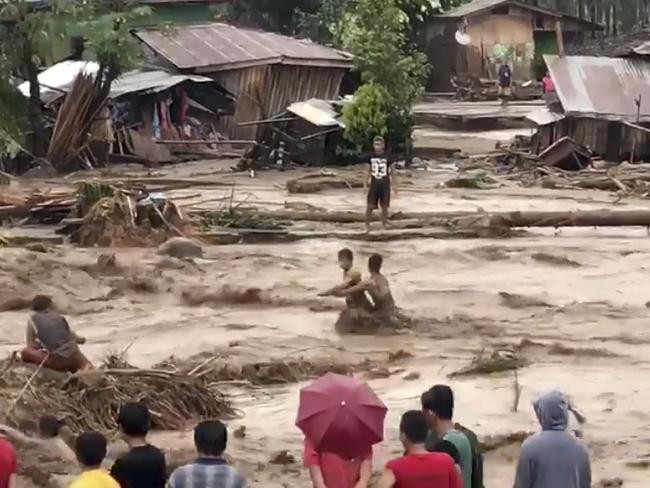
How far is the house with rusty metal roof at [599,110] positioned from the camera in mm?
→ 33688

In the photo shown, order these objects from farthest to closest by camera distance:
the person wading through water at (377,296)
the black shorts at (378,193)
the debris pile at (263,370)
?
1. the black shorts at (378,193)
2. the person wading through water at (377,296)
3. the debris pile at (263,370)

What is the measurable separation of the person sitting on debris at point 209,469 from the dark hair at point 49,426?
3.33 metres

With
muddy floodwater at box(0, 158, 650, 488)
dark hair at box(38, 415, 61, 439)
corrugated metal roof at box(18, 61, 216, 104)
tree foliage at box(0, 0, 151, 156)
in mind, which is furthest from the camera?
corrugated metal roof at box(18, 61, 216, 104)

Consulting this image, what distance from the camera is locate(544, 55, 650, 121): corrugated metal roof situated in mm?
33688

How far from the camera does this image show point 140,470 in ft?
20.6

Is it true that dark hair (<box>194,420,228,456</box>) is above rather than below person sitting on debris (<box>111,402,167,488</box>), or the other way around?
above

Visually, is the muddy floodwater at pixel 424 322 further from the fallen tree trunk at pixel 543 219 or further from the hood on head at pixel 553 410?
the hood on head at pixel 553 410

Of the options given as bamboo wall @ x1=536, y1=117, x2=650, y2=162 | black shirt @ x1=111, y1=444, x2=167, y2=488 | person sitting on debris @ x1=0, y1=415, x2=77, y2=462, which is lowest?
bamboo wall @ x1=536, y1=117, x2=650, y2=162

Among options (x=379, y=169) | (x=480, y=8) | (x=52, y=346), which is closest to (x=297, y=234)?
(x=379, y=169)

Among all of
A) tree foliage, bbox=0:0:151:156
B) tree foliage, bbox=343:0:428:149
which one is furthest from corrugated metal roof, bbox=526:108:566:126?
tree foliage, bbox=0:0:151:156

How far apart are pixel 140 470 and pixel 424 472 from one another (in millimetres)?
1278

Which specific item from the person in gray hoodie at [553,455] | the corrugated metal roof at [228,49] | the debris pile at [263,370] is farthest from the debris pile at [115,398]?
the corrugated metal roof at [228,49]

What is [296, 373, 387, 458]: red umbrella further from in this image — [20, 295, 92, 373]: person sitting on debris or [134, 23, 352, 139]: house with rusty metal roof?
[134, 23, 352, 139]: house with rusty metal roof

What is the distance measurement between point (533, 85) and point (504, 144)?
49.1ft
